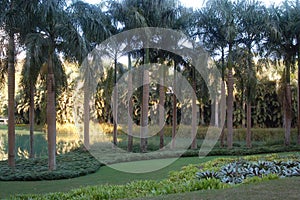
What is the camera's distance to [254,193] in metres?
5.09

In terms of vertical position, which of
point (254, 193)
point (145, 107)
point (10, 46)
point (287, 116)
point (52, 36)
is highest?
point (52, 36)

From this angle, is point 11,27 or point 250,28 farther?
point 250,28

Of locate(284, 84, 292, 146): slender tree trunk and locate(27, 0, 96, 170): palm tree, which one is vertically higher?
locate(27, 0, 96, 170): palm tree

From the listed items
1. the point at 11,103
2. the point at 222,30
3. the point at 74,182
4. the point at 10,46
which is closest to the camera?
the point at 74,182

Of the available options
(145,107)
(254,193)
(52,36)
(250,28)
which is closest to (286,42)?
(250,28)

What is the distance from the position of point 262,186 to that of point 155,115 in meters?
24.7

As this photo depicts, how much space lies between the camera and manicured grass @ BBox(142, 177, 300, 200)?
4.86 m

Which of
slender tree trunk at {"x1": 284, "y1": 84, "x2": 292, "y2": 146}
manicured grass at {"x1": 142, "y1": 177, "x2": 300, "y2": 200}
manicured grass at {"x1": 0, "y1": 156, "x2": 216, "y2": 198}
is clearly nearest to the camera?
manicured grass at {"x1": 142, "y1": 177, "x2": 300, "y2": 200}

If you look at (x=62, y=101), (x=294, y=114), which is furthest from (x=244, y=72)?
(x=62, y=101)

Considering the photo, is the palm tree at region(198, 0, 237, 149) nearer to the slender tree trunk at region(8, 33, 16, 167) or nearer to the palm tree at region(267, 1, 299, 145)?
the palm tree at region(267, 1, 299, 145)

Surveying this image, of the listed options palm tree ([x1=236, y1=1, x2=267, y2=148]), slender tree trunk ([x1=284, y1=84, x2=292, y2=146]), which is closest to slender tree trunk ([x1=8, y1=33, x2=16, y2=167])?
palm tree ([x1=236, y1=1, x2=267, y2=148])

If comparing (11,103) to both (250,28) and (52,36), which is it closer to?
(52,36)

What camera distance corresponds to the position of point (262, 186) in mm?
5574

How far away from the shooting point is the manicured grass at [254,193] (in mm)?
4863
